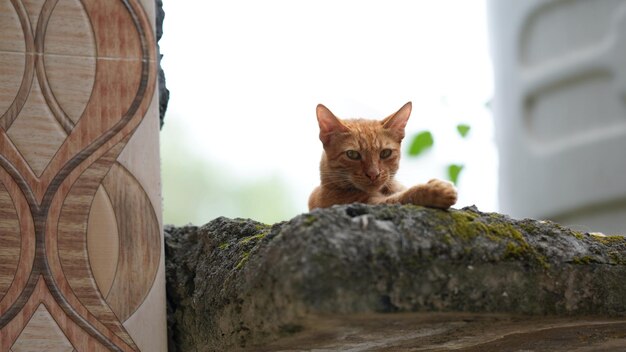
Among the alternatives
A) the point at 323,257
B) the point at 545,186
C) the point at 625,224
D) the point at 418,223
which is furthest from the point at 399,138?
the point at 323,257

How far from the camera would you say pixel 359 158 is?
90.0 inches

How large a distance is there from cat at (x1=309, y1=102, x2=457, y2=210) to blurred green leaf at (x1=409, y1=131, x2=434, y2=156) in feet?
0.94

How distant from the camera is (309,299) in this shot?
56.0 inches

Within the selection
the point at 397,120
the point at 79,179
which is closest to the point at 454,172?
the point at 397,120

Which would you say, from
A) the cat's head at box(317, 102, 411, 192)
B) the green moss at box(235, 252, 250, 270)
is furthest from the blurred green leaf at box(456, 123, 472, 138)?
the green moss at box(235, 252, 250, 270)

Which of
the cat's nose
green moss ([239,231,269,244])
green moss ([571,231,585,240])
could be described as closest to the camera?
green moss ([571,231,585,240])

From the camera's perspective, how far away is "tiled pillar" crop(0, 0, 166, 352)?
196 centimetres

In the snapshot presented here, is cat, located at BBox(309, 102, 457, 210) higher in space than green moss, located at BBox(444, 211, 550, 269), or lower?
higher

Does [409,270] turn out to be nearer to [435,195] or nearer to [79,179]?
[435,195]

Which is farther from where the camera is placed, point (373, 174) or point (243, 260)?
point (373, 174)

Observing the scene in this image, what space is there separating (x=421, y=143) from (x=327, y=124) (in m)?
0.46

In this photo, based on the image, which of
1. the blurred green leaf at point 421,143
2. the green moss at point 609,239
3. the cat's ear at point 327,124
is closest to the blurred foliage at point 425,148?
the blurred green leaf at point 421,143

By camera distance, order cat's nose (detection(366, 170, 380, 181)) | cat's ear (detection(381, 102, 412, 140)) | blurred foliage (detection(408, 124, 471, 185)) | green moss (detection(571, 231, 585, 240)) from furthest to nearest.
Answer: blurred foliage (detection(408, 124, 471, 185)), cat's ear (detection(381, 102, 412, 140)), cat's nose (detection(366, 170, 380, 181)), green moss (detection(571, 231, 585, 240))

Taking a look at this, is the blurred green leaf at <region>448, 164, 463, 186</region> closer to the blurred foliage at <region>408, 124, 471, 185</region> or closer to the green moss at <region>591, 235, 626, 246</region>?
the blurred foliage at <region>408, 124, 471, 185</region>
